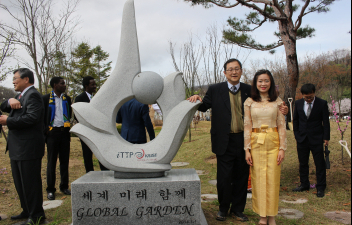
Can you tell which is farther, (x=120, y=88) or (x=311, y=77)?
(x=311, y=77)

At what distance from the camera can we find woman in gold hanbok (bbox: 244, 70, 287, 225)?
2883 millimetres

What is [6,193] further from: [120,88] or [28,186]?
[120,88]

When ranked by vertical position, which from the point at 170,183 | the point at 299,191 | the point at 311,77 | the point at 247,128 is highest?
the point at 311,77

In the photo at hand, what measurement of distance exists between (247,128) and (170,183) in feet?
3.41

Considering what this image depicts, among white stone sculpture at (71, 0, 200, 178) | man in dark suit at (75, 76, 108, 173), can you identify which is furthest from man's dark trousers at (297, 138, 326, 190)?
man in dark suit at (75, 76, 108, 173)

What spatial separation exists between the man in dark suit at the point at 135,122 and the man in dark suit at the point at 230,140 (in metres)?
0.74

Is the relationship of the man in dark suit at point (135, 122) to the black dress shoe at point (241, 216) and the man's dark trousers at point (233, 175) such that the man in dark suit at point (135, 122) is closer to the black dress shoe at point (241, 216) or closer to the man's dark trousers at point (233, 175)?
the man's dark trousers at point (233, 175)

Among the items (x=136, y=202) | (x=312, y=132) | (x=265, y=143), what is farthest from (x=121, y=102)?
(x=312, y=132)

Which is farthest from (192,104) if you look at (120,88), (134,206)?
(134,206)

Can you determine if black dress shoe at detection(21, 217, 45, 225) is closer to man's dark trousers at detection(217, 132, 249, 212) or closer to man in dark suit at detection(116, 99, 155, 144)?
man in dark suit at detection(116, 99, 155, 144)

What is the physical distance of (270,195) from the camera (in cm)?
Result: 288

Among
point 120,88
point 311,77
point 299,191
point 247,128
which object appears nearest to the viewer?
point 247,128

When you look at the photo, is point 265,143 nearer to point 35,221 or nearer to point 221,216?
point 221,216

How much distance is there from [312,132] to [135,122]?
295 centimetres
